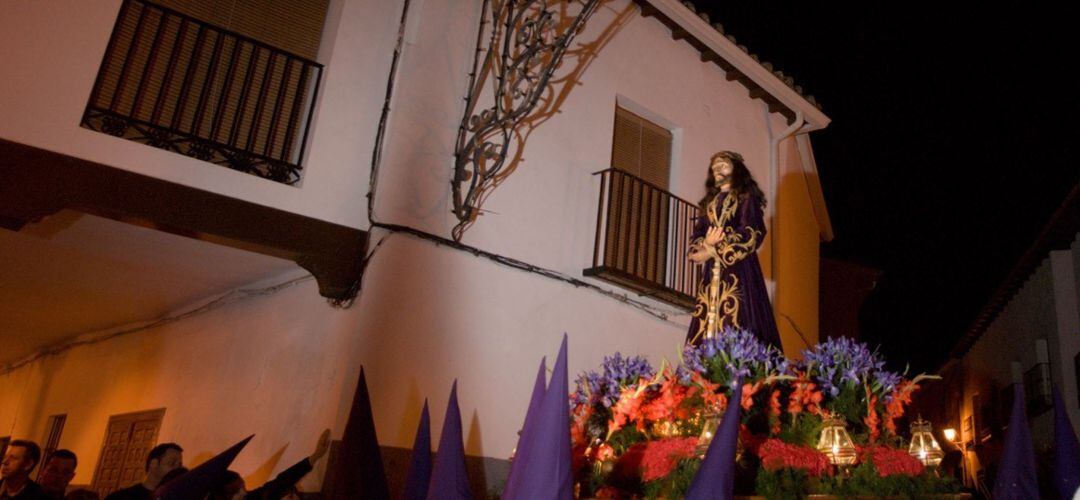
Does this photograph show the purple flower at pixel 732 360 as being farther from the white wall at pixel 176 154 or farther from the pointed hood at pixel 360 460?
the white wall at pixel 176 154

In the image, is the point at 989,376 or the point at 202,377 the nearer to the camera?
the point at 202,377

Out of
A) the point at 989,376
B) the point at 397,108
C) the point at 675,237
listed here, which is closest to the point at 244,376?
the point at 397,108

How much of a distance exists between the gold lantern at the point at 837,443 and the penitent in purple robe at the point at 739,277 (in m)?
1.10

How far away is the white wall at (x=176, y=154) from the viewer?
611 centimetres

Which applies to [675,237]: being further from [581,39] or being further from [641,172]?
[581,39]

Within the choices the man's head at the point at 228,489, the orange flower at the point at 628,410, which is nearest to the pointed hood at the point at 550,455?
the orange flower at the point at 628,410

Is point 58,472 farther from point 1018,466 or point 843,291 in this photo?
point 843,291

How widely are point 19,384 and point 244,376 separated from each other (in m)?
7.58

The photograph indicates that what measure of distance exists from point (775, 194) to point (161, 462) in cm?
799

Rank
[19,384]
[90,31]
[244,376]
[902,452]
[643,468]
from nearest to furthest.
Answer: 1. [902,452]
2. [643,468]
3. [90,31]
4. [244,376]
5. [19,384]

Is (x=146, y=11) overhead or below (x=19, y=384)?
overhead

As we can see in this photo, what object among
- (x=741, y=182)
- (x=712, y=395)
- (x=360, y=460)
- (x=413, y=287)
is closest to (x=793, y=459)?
(x=712, y=395)

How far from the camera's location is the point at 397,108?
7.38 m

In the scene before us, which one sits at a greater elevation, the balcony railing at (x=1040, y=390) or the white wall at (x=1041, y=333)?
the white wall at (x=1041, y=333)
